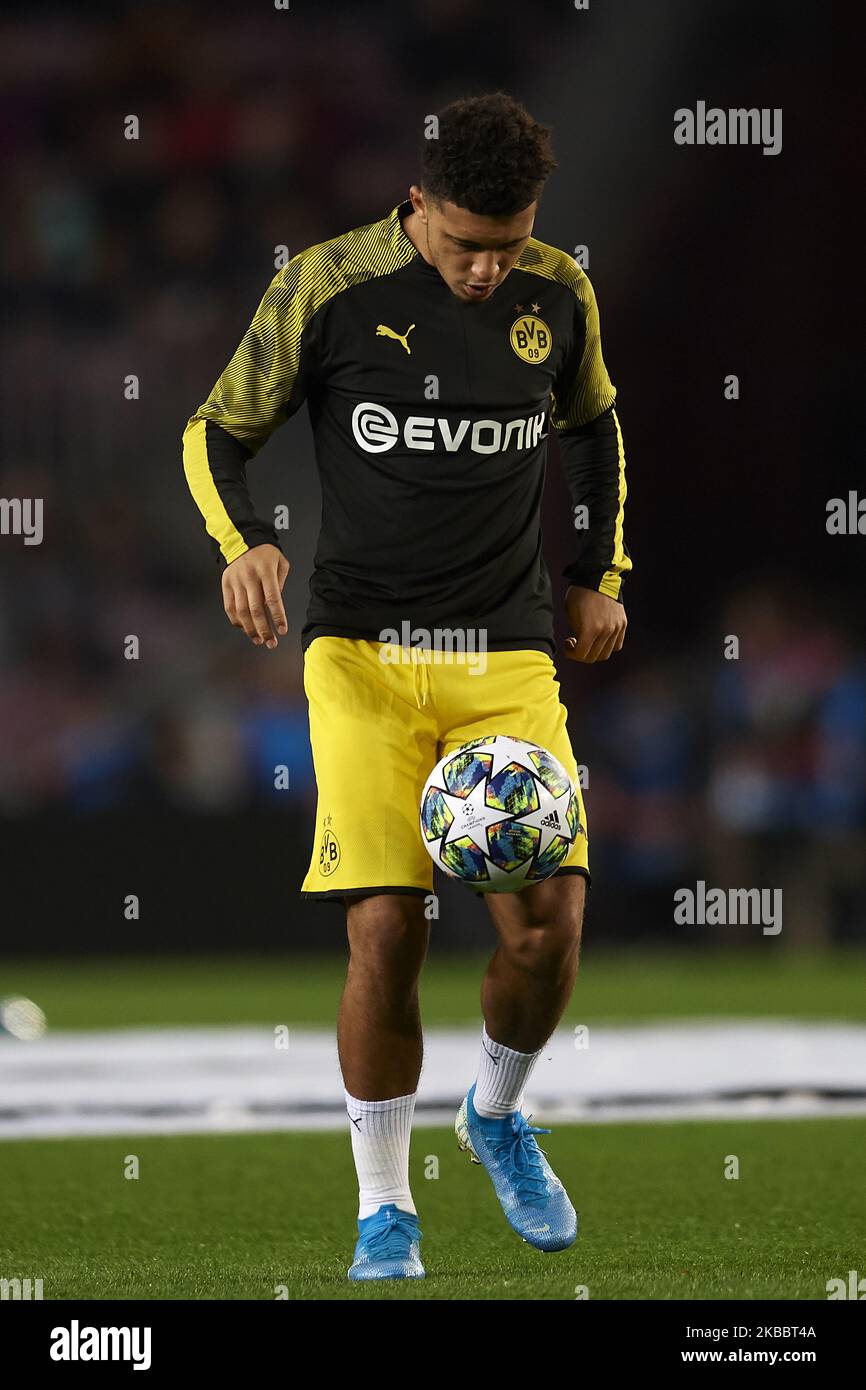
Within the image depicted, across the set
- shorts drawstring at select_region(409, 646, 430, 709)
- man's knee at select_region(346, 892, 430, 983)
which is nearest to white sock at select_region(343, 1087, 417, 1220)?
man's knee at select_region(346, 892, 430, 983)

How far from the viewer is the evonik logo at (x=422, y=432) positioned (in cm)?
430

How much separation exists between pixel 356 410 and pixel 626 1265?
1.87 metres

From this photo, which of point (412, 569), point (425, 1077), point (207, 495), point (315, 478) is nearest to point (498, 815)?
point (412, 569)

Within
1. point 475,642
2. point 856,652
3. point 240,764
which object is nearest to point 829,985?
point 856,652

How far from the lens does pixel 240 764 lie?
12.3 metres

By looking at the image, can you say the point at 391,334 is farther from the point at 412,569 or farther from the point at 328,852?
the point at 328,852

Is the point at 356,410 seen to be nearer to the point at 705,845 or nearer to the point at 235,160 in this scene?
the point at 705,845

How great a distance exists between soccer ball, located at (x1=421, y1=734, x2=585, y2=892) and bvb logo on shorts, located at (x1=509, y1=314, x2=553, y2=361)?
2.95 feet

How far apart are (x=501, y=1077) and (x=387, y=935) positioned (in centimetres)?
50

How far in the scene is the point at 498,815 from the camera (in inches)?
155

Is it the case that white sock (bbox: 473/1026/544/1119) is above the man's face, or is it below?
below

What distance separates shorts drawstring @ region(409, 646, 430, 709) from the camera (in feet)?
13.9


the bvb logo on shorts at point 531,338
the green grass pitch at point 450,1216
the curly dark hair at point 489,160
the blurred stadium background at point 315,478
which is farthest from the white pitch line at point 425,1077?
the curly dark hair at point 489,160

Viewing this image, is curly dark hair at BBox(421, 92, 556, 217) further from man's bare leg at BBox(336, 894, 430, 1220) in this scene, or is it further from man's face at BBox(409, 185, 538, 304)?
man's bare leg at BBox(336, 894, 430, 1220)
